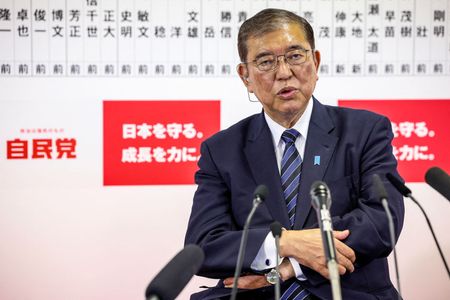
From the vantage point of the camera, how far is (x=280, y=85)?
218 centimetres

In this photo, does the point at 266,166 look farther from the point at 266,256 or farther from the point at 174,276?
the point at 174,276

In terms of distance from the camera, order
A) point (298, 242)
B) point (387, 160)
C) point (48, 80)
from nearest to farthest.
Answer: point (298, 242), point (387, 160), point (48, 80)

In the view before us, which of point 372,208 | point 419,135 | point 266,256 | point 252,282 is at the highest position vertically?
point 419,135

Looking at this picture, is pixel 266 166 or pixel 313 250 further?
pixel 266 166

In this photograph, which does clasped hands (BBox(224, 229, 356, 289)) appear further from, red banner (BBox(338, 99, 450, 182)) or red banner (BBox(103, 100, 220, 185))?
red banner (BBox(338, 99, 450, 182))

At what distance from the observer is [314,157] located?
2176mm

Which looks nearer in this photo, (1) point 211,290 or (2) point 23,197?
(1) point 211,290

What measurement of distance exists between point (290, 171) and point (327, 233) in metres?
0.96

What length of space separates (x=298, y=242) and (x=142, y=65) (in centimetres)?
153

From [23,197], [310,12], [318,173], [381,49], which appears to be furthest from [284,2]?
[23,197]

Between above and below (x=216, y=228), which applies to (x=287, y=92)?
above

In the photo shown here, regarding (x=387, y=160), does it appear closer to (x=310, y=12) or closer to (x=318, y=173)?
(x=318, y=173)

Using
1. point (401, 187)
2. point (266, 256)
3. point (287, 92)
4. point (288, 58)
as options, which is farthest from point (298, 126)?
point (401, 187)

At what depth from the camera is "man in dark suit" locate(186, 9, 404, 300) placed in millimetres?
1994
